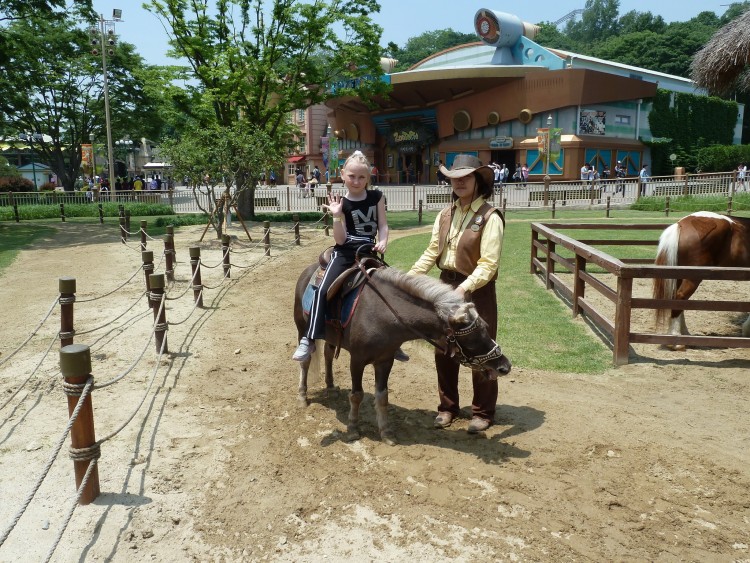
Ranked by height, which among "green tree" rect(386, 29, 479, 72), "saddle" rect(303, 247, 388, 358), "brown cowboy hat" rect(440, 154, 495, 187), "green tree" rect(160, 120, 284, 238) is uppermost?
"green tree" rect(386, 29, 479, 72)

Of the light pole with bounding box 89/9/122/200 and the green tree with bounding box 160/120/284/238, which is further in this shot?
the light pole with bounding box 89/9/122/200

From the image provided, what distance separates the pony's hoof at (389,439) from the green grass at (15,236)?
41.0 ft

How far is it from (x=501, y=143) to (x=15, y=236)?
30.7m

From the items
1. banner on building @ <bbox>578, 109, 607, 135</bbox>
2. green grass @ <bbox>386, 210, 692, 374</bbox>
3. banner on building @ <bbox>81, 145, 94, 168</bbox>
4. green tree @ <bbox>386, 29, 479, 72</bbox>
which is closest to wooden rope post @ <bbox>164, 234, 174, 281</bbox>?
green grass @ <bbox>386, 210, 692, 374</bbox>

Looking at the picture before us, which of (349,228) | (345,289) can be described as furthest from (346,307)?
(349,228)

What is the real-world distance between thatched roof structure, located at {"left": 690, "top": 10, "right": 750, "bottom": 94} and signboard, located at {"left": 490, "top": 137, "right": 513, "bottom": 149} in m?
29.4

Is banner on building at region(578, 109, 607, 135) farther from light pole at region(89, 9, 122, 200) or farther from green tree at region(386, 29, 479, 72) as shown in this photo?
green tree at region(386, 29, 479, 72)

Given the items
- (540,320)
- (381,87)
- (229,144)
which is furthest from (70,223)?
(540,320)

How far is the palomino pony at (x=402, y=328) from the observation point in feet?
13.2

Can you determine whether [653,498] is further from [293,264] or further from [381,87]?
[381,87]

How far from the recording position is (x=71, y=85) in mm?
35312

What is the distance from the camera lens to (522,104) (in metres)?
38.8

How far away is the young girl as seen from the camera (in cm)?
472

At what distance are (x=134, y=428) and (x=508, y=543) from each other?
3.29m
